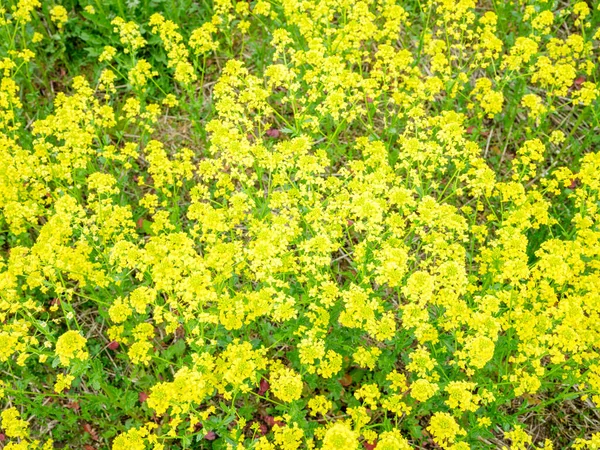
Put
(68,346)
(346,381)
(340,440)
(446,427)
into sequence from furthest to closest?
(346,381)
(446,427)
(68,346)
(340,440)

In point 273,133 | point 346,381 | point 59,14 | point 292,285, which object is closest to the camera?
point 346,381

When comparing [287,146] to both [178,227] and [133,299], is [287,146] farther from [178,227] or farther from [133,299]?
[133,299]

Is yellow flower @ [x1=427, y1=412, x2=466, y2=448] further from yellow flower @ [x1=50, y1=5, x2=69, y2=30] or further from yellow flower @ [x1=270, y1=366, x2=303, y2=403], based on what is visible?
yellow flower @ [x1=50, y1=5, x2=69, y2=30]

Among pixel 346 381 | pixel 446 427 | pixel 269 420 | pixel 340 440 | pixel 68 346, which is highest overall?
pixel 68 346

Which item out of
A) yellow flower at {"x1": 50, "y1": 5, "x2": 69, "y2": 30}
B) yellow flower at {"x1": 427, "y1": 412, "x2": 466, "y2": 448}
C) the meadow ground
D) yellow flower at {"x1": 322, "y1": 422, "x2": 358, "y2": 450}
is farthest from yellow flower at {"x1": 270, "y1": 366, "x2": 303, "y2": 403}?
yellow flower at {"x1": 50, "y1": 5, "x2": 69, "y2": 30}

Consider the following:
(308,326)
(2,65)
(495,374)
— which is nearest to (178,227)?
(308,326)

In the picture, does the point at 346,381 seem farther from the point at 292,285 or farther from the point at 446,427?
the point at 446,427

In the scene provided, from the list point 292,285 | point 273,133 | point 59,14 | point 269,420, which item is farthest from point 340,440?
point 59,14

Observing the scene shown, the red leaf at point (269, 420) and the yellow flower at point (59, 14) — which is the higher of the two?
the yellow flower at point (59, 14)

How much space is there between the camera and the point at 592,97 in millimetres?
6594

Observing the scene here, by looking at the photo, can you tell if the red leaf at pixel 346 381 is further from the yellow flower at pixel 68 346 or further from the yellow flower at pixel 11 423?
the yellow flower at pixel 11 423

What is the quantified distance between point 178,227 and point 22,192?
68.3 inches

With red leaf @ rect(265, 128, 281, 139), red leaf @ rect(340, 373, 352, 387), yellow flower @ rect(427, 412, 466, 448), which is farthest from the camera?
red leaf @ rect(265, 128, 281, 139)

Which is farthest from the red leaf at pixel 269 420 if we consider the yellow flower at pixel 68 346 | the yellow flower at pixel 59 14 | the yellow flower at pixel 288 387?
the yellow flower at pixel 59 14
